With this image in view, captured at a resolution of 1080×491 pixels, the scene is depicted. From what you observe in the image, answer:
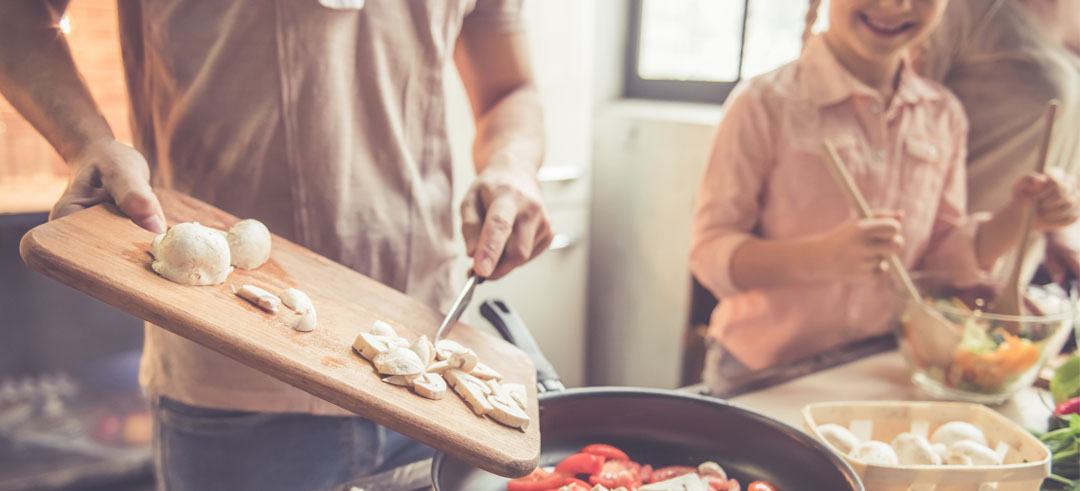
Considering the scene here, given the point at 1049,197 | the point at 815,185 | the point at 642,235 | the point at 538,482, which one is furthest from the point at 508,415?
the point at 642,235

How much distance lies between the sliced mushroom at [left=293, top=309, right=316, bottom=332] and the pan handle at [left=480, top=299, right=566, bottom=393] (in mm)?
230

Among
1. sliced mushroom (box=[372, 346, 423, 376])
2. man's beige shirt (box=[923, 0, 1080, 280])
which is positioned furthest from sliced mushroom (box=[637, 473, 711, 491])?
man's beige shirt (box=[923, 0, 1080, 280])

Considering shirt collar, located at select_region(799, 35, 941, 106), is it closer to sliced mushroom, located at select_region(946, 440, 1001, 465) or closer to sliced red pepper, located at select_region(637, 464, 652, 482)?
sliced mushroom, located at select_region(946, 440, 1001, 465)

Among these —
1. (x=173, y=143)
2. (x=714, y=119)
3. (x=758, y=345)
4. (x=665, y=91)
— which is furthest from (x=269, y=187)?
(x=665, y=91)

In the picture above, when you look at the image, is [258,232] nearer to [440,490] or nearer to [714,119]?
[440,490]

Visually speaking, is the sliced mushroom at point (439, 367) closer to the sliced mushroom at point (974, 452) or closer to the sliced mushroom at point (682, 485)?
the sliced mushroom at point (682, 485)

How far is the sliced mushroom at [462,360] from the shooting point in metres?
0.60

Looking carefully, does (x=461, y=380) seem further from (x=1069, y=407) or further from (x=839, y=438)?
(x=1069, y=407)

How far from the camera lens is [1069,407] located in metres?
0.85

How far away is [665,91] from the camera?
263 centimetres

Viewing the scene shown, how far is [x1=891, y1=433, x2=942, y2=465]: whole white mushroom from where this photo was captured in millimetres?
698

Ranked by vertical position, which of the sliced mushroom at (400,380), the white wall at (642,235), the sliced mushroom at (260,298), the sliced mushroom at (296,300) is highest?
Answer: the sliced mushroom at (260,298)

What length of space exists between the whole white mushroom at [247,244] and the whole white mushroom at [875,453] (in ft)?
1.83

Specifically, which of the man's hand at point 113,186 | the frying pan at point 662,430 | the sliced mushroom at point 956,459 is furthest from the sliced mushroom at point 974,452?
the man's hand at point 113,186
